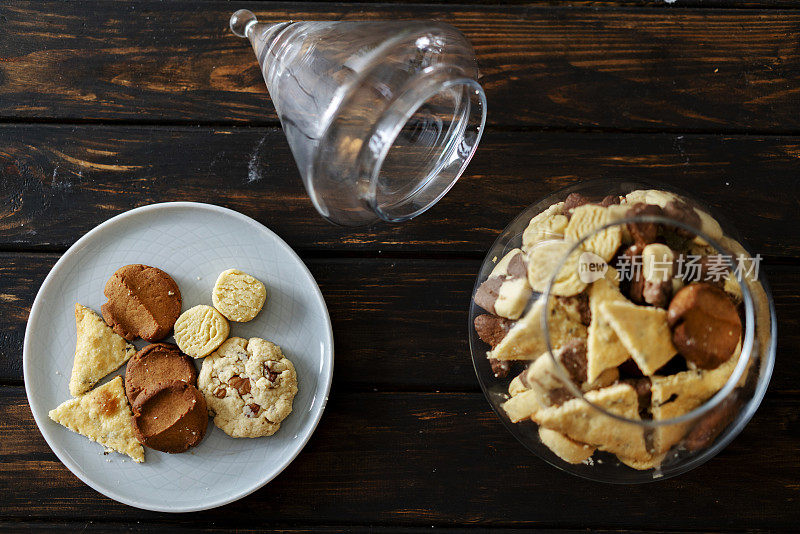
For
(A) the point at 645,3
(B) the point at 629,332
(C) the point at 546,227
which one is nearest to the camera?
(B) the point at 629,332

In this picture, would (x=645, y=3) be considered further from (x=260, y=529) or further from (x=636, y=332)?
(x=260, y=529)

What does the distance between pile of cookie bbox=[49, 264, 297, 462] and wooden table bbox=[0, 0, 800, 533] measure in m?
0.10

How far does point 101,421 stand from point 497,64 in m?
0.73

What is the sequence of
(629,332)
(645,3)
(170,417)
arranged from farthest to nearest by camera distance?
(645,3), (170,417), (629,332)

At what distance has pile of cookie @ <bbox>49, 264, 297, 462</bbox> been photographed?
2.64ft

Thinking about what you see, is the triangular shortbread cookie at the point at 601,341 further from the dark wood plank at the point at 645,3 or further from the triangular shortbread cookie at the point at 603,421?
the dark wood plank at the point at 645,3

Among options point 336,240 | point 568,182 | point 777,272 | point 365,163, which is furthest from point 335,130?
point 777,272

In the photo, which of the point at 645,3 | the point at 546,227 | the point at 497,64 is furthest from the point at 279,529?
the point at 645,3

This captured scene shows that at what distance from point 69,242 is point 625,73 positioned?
2.75 ft

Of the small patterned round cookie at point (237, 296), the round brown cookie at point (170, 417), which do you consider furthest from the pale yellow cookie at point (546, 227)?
the round brown cookie at point (170, 417)

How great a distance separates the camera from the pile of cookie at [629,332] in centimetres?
51

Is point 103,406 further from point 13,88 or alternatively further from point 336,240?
point 13,88

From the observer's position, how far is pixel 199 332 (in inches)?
32.3

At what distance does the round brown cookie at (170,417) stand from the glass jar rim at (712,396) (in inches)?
Answer: 19.5
